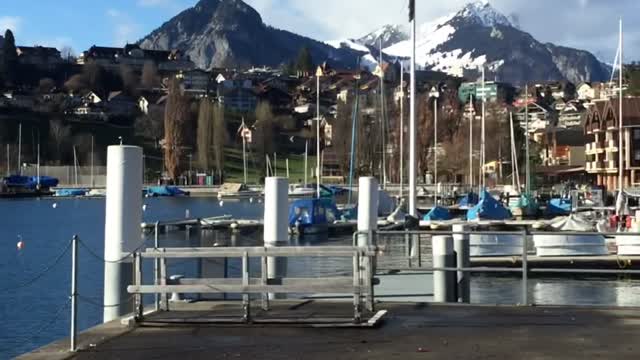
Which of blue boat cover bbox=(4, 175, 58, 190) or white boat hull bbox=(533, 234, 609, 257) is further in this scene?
blue boat cover bbox=(4, 175, 58, 190)

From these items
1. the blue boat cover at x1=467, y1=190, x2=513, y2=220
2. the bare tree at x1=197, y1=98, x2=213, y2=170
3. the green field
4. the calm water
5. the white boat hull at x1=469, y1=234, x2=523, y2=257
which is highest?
the bare tree at x1=197, y1=98, x2=213, y2=170

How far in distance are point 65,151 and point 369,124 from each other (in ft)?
225

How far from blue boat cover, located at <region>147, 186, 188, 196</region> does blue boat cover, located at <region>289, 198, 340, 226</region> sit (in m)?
93.1

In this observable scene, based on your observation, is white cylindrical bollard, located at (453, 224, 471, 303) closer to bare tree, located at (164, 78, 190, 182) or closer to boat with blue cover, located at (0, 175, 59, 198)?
boat with blue cover, located at (0, 175, 59, 198)

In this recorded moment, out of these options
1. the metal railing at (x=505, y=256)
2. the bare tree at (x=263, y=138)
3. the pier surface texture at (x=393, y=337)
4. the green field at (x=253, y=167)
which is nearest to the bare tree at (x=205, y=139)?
the green field at (x=253, y=167)

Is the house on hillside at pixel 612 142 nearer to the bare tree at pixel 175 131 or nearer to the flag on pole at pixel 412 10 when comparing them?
the flag on pole at pixel 412 10

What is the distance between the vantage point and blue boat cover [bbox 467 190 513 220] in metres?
57.8

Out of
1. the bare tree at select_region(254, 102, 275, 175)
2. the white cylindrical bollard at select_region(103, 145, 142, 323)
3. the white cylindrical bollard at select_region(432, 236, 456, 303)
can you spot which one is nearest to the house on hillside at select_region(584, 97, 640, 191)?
the bare tree at select_region(254, 102, 275, 175)

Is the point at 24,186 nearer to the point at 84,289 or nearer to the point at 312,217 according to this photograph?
the point at 312,217

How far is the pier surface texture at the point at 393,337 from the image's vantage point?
11930mm

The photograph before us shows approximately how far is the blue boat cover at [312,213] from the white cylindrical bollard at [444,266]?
3775 cm

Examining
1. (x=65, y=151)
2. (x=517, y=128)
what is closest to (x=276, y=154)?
(x=65, y=151)

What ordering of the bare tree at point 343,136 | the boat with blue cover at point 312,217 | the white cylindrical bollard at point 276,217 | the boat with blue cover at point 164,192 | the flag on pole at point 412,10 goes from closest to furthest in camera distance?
the white cylindrical bollard at point 276,217, the flag on pole at point 412,10, the boat with blue cover at point 312,217, the boat with blue cover at point 164,192, the bare tree at point 343,136

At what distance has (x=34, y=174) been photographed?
168875mm
